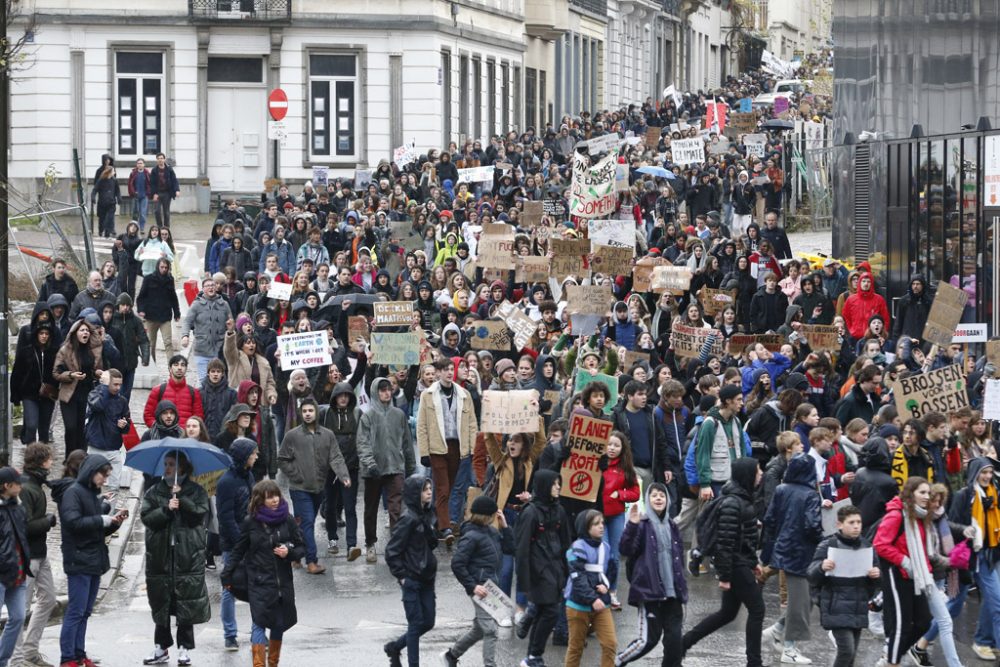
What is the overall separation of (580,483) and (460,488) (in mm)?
2863

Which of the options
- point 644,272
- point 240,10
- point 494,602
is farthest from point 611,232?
point 240,10

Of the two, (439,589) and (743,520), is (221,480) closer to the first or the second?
(439,589)

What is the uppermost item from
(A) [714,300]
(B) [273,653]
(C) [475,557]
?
(A) [714,300]

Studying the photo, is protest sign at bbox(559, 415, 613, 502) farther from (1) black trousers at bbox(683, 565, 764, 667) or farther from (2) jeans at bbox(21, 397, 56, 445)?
(2) jeans at bbox(21, 397, 56, 445)

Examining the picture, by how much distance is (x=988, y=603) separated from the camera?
13.7 meters

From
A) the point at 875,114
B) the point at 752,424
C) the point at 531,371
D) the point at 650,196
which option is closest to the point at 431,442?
the point at 531,371

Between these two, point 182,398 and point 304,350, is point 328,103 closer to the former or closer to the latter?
point 304,350

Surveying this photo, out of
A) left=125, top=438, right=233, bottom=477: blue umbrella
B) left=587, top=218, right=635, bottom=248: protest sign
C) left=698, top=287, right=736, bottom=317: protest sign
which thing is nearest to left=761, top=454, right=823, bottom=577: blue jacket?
left=125, top=438, right=233, bottom=477: blue umbrella

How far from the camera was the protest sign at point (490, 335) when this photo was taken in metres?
20.7

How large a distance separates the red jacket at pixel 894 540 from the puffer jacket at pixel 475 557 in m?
2.47

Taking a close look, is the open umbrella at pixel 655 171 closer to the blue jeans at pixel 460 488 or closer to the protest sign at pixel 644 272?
the protest sign at pixel 644 272

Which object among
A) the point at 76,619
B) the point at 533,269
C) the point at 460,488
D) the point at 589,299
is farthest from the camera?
the point at 533,269

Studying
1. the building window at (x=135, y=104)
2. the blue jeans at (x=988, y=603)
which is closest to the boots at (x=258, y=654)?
the blue jeans at (x=988, y=603)

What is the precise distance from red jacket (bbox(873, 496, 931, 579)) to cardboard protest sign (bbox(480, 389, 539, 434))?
348cm
